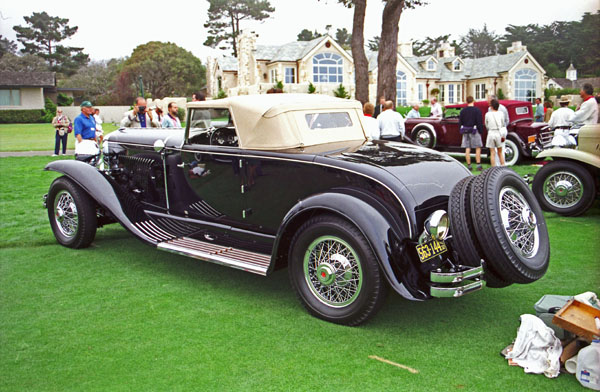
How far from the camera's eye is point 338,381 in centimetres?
305

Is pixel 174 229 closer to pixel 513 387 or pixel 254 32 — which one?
pixel 513 387

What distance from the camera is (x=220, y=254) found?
4.50m

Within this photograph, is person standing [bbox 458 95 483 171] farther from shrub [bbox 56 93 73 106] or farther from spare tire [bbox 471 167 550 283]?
shrub [bbox 56 93 73 106]

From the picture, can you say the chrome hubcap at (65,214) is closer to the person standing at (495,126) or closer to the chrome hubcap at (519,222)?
the chrome hubcap at (519,222)

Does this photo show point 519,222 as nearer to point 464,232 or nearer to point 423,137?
point 464,232

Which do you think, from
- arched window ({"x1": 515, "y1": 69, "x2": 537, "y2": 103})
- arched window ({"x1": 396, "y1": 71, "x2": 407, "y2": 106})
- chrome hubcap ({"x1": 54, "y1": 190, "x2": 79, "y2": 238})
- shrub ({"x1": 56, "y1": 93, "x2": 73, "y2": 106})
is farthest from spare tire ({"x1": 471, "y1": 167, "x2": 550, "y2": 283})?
arched window ({"x1": 515, "y1": 69, "x2": 537, "y2": 103})

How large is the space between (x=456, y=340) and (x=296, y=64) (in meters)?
46.1

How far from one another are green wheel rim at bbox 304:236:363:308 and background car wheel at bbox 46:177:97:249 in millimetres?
3082

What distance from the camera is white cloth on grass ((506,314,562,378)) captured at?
10.1 ft

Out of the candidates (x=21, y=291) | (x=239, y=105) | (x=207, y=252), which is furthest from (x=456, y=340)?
(x=21, y=291)

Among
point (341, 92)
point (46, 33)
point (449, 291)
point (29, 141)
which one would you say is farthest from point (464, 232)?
point (341, 92)

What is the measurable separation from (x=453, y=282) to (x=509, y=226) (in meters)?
0.65

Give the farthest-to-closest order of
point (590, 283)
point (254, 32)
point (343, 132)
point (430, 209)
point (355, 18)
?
point (254, 32) → point (355, 18) → point (343, 132) → point (590, 283) → point (430, 209)

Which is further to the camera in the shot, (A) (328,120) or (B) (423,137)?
(B) (423,137)
